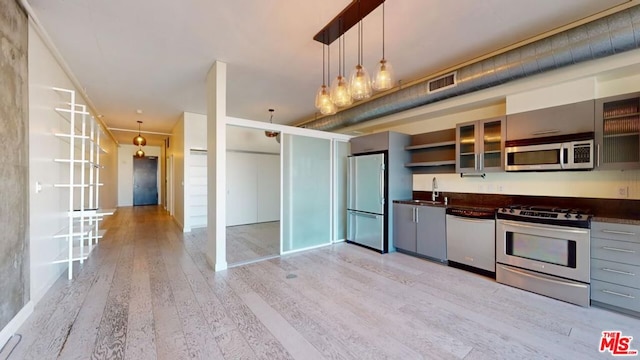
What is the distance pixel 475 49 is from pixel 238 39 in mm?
2897

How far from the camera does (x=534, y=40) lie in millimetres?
2934

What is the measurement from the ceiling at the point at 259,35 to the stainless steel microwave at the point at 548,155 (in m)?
1.24

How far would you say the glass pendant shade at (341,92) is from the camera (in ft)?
8.77

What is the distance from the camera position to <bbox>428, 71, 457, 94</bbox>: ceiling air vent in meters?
3.50

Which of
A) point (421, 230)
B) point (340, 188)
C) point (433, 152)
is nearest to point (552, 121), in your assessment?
point (433, 152)

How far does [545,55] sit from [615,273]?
7.44ft

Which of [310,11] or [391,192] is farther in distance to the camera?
[391,192]

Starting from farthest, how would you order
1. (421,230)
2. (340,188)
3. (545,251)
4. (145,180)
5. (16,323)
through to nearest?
(145,180)
(340,188)
(421,230)
(545,251)
(16,323)

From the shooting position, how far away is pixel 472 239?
343 cm

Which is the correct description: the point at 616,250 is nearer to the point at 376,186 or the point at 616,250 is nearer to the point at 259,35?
the point at 376,186

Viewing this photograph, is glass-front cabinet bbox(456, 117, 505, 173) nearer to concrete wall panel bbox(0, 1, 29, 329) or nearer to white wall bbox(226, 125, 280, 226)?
white wall bbox(226, 125, 280, 226)

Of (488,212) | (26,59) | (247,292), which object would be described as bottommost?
(247,292)

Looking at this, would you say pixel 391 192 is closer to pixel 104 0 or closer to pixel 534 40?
pixel 534 40

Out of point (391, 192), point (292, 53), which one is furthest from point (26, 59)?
point (391, 192)
